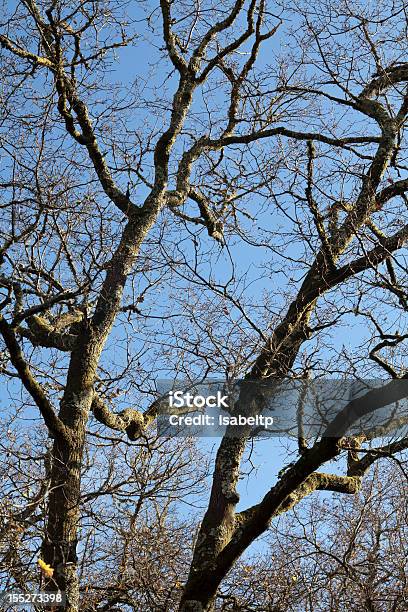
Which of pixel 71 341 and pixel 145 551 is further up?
pixel 71 341

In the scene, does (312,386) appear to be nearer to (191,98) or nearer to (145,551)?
(145,551)

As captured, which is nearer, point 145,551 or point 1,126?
point 1,126

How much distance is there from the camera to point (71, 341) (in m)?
7.31

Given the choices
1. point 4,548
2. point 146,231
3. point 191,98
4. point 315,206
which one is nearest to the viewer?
point 4,548

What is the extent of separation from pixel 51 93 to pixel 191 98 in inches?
83.9

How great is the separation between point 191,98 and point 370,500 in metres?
4.66

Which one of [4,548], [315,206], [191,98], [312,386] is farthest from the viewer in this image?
[191,98]

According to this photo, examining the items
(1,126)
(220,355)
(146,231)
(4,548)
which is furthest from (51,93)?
(4,548)

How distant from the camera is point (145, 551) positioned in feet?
24.0

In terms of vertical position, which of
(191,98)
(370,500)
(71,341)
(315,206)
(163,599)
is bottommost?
(163,599)

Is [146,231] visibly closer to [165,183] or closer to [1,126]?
[165,183]

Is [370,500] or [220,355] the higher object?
[220,355]

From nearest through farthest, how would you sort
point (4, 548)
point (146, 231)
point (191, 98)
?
point (4, 548), point (146, 231), point (191, 98)

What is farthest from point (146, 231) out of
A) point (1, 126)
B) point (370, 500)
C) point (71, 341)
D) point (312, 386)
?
point (370, 500)
